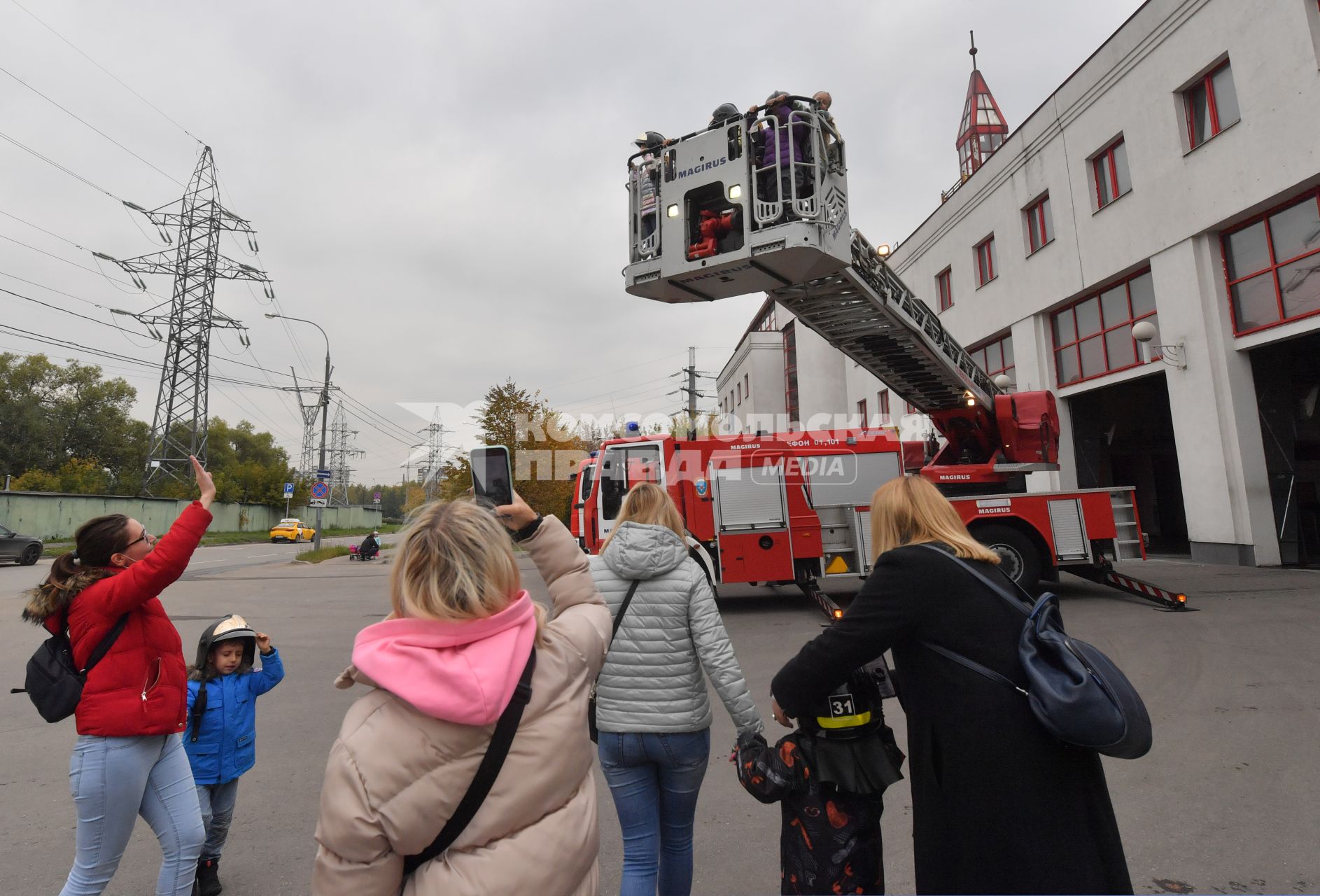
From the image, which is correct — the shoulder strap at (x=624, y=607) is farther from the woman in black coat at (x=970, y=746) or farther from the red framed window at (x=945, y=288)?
the red framed window at (x=945, y=288)

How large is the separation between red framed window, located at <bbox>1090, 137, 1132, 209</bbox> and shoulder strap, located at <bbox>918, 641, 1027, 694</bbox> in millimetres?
16626

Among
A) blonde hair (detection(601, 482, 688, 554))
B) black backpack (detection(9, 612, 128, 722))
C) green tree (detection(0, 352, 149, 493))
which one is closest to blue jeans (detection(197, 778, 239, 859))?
black backpack (detection(9, 612, 128, 722))

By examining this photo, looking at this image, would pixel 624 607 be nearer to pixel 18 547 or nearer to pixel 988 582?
pixel 988 582

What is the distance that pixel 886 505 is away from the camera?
2217mm

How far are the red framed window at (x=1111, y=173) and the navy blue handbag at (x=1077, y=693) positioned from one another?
16.5 metres

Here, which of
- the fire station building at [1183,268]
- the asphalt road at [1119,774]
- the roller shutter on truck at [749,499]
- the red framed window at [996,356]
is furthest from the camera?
the red framed window at [996,356]

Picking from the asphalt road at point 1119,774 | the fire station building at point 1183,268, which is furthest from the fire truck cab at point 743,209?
the fire station building at point 1183,268

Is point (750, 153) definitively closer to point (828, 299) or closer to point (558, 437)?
point (828, 299)

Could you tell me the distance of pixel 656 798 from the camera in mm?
2648

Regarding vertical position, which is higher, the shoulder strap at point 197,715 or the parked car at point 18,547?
the parked car at point 18,547

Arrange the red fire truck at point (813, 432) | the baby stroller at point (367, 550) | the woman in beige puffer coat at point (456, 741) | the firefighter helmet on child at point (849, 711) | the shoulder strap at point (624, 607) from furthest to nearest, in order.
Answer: the baby stroller at point (367, 550) < the red fire truck at point (813, 432) < the shoulder strap at point (624, 607) < the firefighter helmet on child at point (849, 711) < the woman in beige puffer coat at point (456, 741)

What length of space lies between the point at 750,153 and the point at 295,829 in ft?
24.5

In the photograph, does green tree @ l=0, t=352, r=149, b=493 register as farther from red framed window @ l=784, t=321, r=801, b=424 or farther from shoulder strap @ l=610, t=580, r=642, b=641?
shoulder strap @ l=610, t=580, r=642, b=641

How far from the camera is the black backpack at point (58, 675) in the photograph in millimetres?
2445
